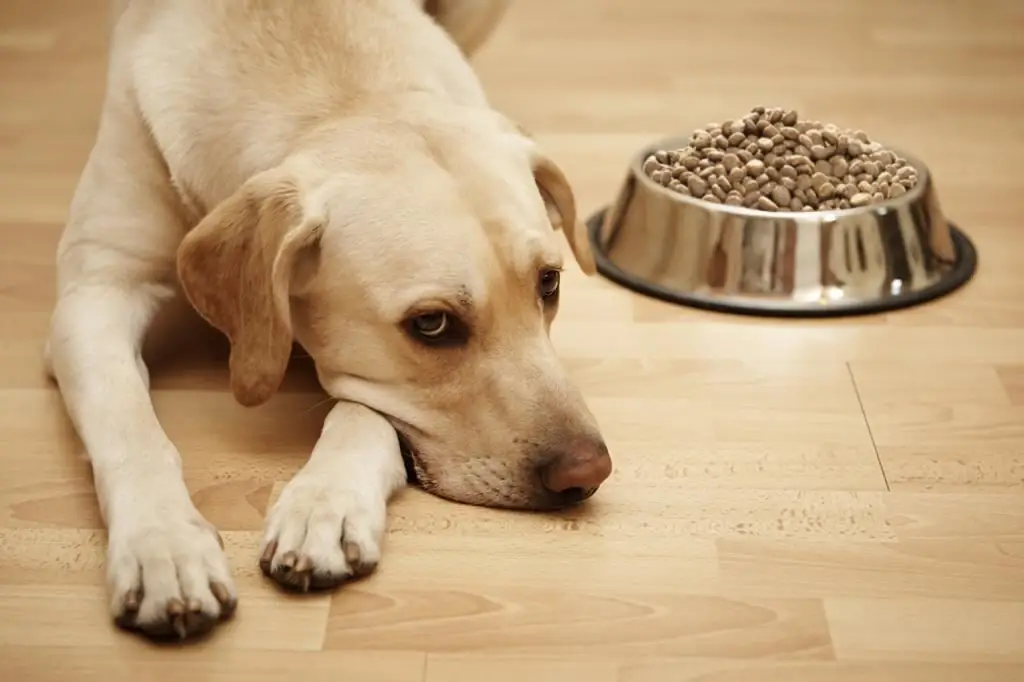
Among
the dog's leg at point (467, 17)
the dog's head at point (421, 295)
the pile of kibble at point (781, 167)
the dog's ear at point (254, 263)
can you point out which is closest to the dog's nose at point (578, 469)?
the dog's head at point (421, 295)

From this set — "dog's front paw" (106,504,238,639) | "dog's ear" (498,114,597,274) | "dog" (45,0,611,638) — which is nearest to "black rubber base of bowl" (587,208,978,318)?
"dog's ear" (498,114,597,274)

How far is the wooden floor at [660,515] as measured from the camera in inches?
59.7

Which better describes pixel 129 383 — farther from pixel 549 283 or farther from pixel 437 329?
pixel 549 283

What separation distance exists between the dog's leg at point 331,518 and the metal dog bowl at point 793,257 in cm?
94

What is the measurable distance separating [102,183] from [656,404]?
0.98 metres

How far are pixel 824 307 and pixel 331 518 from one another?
117 cm

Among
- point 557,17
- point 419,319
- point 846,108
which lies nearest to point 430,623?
point 419,319

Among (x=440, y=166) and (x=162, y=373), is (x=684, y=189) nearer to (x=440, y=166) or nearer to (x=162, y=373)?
(x=440, y=166)

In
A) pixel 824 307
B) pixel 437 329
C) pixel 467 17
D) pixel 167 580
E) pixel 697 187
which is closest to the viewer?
pixel 167 580

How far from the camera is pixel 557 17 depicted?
14.5 ft

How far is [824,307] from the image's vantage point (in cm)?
240

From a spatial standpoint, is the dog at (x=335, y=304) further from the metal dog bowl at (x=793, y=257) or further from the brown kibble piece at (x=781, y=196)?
the brown kibble piece at (x=781, y=196)

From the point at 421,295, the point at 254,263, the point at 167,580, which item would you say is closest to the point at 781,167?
the point at 421,295

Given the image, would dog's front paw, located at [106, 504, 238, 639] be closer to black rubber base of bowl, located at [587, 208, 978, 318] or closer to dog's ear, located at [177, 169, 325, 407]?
dog's ear, located at [177, 169, 325, 407]
